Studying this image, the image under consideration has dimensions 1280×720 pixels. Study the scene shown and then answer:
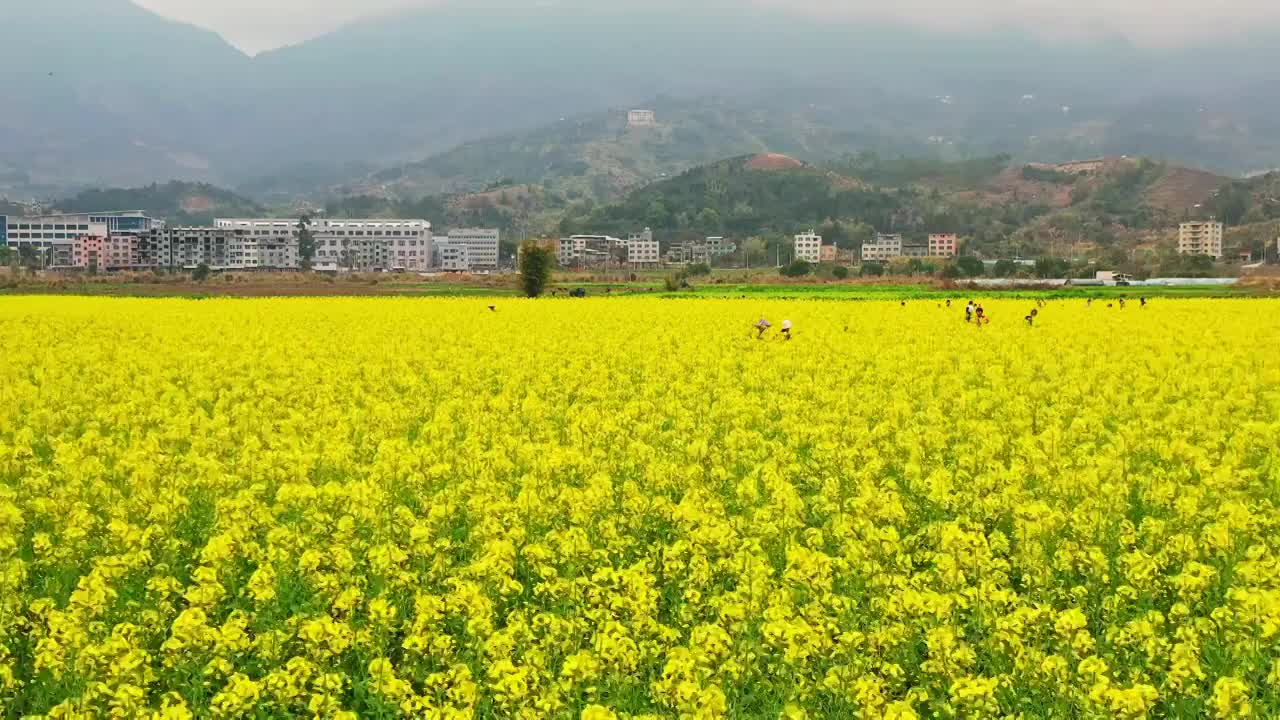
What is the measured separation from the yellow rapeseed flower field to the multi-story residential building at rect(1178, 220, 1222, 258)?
173 meters

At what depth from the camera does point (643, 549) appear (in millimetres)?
10195

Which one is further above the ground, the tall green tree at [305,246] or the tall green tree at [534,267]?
the tall green tree at [305,246]

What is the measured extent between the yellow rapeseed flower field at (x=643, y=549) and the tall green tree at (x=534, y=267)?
53.5 m

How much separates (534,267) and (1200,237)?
142 metres

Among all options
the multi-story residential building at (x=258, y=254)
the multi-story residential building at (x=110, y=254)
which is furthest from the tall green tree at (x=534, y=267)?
the multi-story residential building at (x=258, y=254)

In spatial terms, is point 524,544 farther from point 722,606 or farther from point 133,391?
point 133,391

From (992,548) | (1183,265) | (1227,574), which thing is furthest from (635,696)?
(1183,265)

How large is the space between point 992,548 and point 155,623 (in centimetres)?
655

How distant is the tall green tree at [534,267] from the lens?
245ft

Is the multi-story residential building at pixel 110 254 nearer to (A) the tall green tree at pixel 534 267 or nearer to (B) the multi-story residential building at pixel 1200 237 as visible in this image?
(A) the tall green tree at pixel 534 267

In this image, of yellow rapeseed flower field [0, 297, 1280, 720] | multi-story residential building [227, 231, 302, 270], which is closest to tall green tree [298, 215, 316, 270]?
multi-story residential building [227, 231, 302, 270]

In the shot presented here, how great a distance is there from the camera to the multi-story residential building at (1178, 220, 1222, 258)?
577 feet

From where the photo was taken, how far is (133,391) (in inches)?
745

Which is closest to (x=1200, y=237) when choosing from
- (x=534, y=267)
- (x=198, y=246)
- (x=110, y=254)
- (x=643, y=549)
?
(x=534, y=267)
